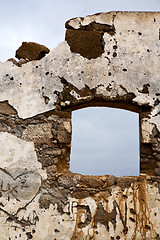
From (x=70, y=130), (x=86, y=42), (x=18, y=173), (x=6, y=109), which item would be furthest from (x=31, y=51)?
(x=18, y=173)

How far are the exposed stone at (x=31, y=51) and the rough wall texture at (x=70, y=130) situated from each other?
0.10 m

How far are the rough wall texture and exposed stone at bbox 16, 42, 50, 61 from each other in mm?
96

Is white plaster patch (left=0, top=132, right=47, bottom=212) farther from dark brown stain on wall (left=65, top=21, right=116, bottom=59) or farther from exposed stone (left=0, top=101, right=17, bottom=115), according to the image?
dark brown stain on wall (left=65, top=21, right=116, bottom=59)

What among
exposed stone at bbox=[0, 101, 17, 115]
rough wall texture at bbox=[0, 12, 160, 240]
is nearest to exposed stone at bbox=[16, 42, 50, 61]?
rough wall texture at bbox=[0, 12, 160, 240]

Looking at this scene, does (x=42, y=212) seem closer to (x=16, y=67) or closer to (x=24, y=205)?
(x=24, y=205)

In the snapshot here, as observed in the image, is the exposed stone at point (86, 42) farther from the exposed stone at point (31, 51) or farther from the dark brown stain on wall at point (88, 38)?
the exposed stone at point (31, 51)

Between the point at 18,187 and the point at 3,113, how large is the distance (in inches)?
37.1

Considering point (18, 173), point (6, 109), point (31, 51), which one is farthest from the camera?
point (31, 51)

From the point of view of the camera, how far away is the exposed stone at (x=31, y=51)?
12.2 feet

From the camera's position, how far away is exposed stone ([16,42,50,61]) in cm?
371

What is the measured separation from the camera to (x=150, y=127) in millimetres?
3463

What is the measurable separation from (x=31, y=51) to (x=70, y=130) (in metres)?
1.17

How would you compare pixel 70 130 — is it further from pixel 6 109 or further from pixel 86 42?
pixel 86 42

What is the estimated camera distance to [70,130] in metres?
3.53
